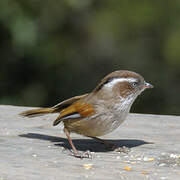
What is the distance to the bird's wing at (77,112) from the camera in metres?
5.13

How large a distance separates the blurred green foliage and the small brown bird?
3880 millimetres

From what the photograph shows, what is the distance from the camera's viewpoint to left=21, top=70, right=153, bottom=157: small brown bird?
16.7 feet

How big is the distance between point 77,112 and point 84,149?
0.30 m

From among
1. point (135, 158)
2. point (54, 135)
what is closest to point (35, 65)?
point (54, 135)

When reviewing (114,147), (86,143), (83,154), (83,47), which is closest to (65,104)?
(86,143)

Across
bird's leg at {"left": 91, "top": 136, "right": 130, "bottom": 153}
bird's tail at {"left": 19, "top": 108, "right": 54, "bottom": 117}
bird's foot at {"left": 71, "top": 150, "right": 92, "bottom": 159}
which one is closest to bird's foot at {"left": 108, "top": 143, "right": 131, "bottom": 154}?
bird's leg at {"left": 91, "top": 136, "right": 130, "bottom": 153}

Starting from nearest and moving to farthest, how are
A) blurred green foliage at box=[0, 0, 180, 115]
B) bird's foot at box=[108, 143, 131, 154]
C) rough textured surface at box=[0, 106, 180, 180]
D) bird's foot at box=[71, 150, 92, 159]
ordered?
rough textured surface at box=[0, 106, 180, 180] → bird's foot at box=[71, 150, 92, 159] → bird's foot at box=[108, 143, 131, 154] → blurred green foliage at box=[0, 0, 180, 115]

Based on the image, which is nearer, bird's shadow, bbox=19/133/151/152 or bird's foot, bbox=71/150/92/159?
bird's foot, bbox=71/150/92/159

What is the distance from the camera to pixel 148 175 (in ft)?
13.4

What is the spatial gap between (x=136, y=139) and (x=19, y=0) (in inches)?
167

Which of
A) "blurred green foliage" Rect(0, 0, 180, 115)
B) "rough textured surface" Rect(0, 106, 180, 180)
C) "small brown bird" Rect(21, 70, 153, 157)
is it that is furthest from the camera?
"blurred green foliage" Rect(0, 0, 180, 115)

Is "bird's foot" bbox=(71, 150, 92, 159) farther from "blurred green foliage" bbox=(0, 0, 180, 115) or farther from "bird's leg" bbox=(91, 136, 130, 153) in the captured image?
"blurred green foliage" bbox=(0, 0, 180, 115)

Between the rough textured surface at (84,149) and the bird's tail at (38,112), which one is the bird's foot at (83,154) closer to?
the rough textured surface at (84,149)

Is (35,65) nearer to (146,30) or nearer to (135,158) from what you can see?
(146,30)
